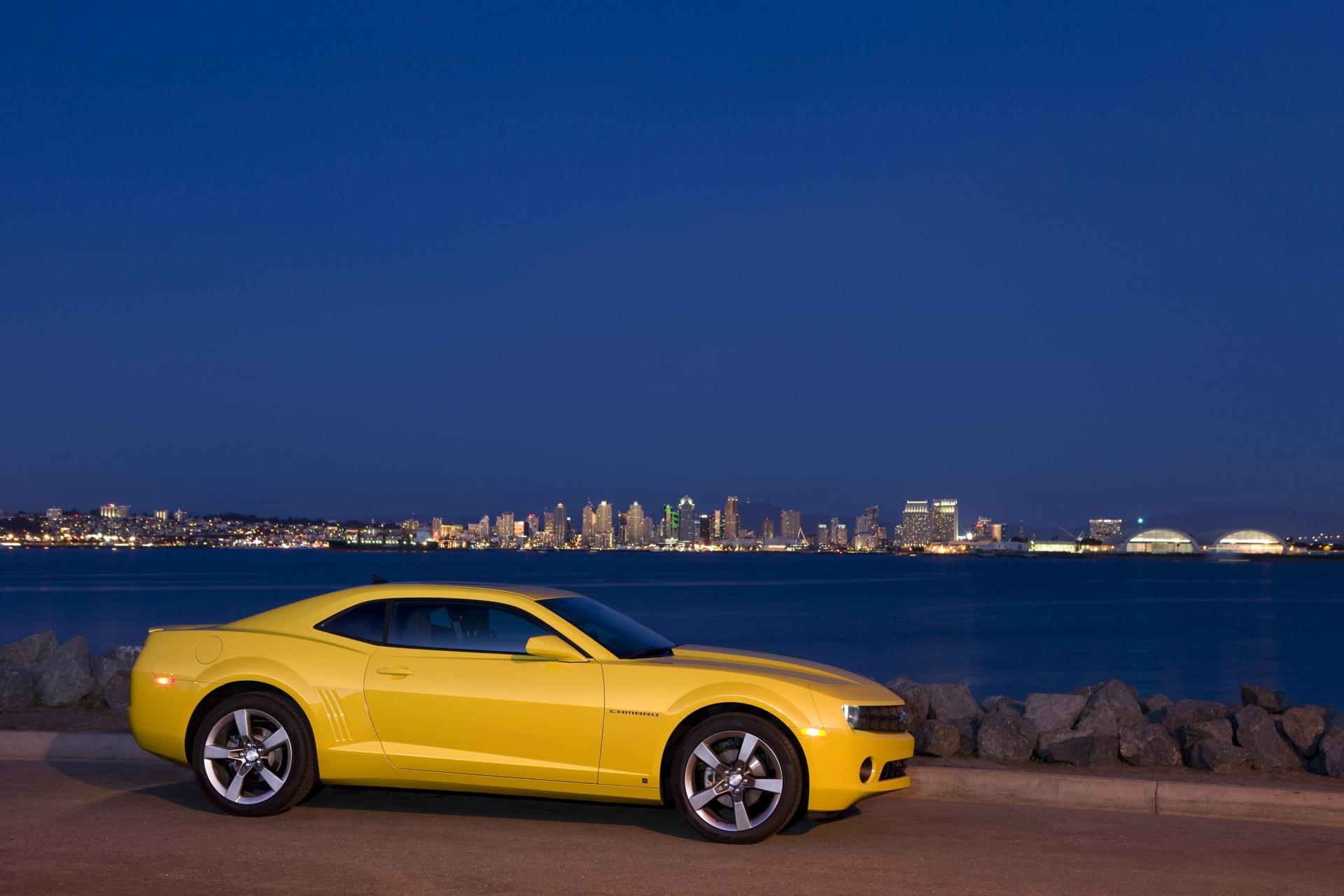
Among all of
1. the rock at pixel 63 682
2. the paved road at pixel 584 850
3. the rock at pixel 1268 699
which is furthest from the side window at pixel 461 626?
the rock at pixel 1268 699

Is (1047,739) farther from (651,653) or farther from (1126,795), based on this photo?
(651,653)

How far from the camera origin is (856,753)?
7535 mm

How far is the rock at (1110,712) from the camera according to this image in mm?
11004

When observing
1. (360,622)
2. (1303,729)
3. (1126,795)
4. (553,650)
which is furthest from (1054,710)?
(360,622)

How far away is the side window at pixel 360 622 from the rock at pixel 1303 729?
7020 mm

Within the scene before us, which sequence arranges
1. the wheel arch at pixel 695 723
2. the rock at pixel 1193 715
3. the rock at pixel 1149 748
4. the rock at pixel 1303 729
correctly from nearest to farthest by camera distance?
the wheel arch at pixel 695 723
the rock at pixel 1149 748
the rock at pixel 1303 729
the rock at pixel 1193 715

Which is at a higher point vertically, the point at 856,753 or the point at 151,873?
the point at 856,753

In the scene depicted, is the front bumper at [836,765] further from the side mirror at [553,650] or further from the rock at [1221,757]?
the rock at [1221,757]

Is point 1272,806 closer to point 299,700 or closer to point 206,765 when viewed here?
point 299,700

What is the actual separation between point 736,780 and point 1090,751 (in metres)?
3.87

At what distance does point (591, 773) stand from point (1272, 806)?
14.5 ft

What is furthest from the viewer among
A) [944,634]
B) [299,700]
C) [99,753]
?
[944,634]

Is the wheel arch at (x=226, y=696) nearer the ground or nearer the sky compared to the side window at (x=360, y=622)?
nearer the ground

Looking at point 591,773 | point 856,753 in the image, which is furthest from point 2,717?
point 856,753
